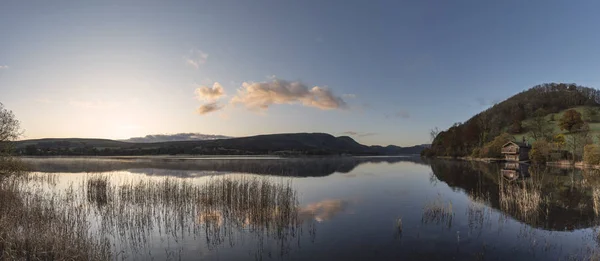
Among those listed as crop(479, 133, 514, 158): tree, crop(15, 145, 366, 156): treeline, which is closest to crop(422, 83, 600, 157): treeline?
crop(479, 133, 514, 158): tree

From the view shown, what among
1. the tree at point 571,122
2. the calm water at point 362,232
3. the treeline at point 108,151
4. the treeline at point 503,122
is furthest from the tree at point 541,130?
the treeline at point 108,151

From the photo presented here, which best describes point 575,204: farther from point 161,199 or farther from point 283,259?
point 161,199

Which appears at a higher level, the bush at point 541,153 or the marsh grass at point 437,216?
the bush at point 541,153

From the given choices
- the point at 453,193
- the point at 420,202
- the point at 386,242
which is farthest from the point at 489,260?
the point at 453,193

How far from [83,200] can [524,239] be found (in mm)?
26054

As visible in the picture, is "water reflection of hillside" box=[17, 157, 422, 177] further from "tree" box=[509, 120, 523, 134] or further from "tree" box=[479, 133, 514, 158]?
"tree" box=[509, 120, 523, 134]

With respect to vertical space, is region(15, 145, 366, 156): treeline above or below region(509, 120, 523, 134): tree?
below

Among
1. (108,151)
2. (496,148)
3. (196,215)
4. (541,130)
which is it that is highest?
(541,130)

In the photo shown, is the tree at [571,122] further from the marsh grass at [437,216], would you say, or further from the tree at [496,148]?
the marsh grass at [437,216]

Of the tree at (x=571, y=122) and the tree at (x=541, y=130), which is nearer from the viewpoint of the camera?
the tree at (x=571, y=122)

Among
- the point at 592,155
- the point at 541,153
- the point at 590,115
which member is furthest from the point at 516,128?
the point at 592,155

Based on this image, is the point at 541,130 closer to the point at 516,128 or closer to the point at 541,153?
the point at 516,128

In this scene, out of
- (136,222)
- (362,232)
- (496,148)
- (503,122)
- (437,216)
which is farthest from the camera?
(503,122)

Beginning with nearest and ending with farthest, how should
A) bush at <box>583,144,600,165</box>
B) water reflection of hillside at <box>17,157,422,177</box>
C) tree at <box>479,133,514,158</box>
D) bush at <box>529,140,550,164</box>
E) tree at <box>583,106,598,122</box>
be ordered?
water reflection of hillside at <box>17,157,422,177</box>
bush at <box>583,144,600,165</box>
bush at <box>529,140,550,164</box>
tree at <box>479,133,514,158</box>
tree at <box>583,106,598,122</box>
